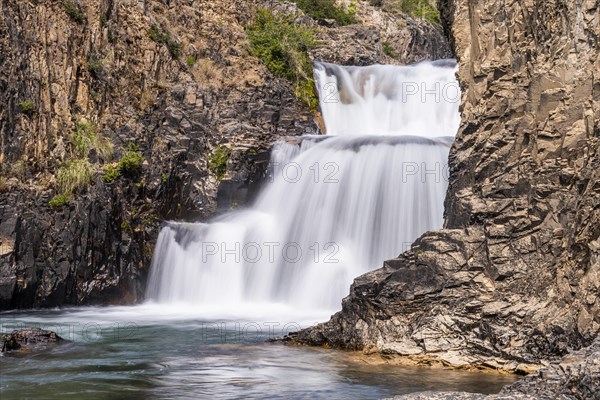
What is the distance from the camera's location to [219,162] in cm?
2023

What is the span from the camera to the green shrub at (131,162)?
18812mm

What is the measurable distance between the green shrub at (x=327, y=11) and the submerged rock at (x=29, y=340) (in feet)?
69.3

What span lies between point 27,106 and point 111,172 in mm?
2482

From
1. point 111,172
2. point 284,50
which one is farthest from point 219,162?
point 284,50

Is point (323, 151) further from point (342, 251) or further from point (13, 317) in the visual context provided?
point (13, 317)

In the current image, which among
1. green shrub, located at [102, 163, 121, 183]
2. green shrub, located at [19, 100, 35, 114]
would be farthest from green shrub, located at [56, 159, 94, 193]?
green shrub, located at [19, 100, 35, 114]

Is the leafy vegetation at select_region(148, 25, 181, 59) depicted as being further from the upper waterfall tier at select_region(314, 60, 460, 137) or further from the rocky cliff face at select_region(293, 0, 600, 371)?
the rocky cliff face at select_region(293, 0, 600, 371)

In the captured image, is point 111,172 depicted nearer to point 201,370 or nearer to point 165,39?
point 165,39

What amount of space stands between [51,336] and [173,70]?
37.4ft

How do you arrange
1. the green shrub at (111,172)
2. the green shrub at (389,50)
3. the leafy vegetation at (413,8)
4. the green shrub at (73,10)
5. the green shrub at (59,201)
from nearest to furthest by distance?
the green shrub at (59,201) < the green shrub at (111,172) < the green shrub at (73,10) < the green shrub at (389,50) < the leafy vegetation at (413,8)

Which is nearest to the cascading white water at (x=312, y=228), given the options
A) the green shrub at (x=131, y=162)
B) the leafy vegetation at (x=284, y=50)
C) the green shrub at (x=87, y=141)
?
the green shrub at (x=131, y=162)

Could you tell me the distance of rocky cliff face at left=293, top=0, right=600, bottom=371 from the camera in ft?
31.6

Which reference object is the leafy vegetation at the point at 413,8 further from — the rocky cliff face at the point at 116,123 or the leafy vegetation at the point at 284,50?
the rocky cliff face at the point at 116,123

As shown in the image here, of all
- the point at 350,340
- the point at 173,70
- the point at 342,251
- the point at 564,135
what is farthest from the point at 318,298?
the point at 173,70
